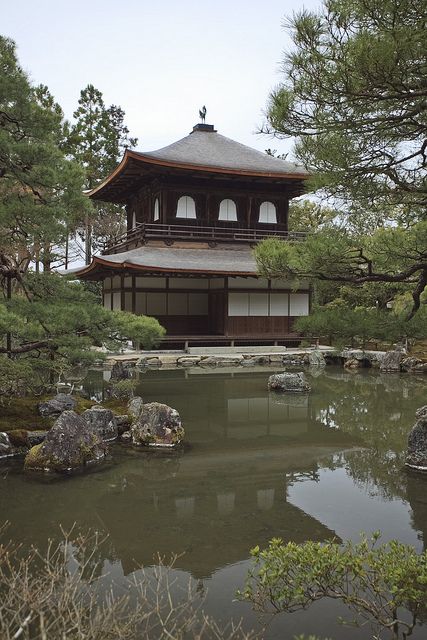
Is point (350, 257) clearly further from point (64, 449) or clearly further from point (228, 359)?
point (228, 359)

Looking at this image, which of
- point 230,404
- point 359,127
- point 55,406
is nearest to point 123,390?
point 55,406

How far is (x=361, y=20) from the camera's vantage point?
426cm

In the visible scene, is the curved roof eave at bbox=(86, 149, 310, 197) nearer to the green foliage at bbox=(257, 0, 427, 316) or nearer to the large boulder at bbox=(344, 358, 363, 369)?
the large boulder at bbox=(344, 358, 363, 369)

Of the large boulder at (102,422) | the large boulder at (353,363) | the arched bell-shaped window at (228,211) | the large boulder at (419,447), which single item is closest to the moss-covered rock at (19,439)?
the large boulder at (102,422)

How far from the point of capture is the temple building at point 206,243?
20.1 m

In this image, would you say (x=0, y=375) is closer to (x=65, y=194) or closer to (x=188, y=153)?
(x=65, y=194)

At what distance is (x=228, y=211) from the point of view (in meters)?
22.1

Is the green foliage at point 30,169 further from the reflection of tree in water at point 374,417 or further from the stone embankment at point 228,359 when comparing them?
the stone embankment at point 228,359

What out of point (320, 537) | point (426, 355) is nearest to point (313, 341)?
point (426, 355)

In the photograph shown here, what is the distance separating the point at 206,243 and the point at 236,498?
16.1 meters

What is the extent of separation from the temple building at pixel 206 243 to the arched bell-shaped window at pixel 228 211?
0.13ft

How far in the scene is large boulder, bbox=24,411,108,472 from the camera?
685cm

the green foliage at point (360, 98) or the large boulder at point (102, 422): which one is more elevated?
the green foliage at point (360, 98)

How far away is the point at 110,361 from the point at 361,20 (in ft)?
46.9
